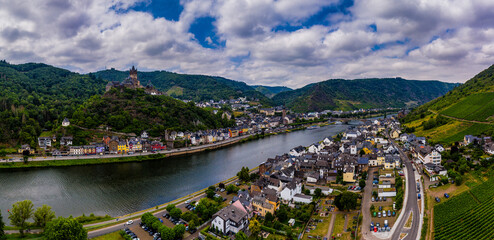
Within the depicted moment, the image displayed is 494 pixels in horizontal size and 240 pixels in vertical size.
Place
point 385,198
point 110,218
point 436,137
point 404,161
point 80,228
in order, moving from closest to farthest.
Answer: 1. point 80,228
2. point 110,218
3. point 385,198
4. point 404,161
5. point 436,137

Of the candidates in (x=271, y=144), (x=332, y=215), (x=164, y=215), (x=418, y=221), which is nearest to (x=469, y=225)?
(x=418, y=221)

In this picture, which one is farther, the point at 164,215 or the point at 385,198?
the point at 385,198

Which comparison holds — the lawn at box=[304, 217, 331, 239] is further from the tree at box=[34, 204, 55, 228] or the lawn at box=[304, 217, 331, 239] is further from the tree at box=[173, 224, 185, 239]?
the tree at box=[34, 204, 55, 228]

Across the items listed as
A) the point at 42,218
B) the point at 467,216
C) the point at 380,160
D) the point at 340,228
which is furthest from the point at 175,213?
the point at 380,160

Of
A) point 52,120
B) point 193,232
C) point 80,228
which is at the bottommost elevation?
point 193,232

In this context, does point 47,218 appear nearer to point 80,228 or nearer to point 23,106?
point 80,228

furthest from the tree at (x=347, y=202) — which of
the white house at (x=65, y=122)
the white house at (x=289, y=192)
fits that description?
the white house at (x=65, y=122)

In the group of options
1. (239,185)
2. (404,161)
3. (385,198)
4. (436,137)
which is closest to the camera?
(385,198)

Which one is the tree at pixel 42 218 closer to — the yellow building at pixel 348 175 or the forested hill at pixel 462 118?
the yellow building at pixel 348 175
